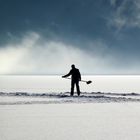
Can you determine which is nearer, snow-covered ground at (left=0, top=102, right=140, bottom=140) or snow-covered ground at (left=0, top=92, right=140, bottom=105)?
snow-covered ground at (left=0, top=102, right=140, bottom=140)

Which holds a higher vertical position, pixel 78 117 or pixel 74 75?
pixel 74 75

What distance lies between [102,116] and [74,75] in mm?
12284

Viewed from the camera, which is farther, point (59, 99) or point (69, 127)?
point (59, 99)

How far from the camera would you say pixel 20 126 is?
33.6 ft

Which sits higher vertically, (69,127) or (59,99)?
(59,99)

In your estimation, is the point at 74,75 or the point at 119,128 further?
the point at 74,75

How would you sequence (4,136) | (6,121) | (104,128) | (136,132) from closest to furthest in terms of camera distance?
1. (4,136)
2. (136,132)
3. (104,128)
4. (6,121)

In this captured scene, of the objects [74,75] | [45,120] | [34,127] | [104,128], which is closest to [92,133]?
[104,128]

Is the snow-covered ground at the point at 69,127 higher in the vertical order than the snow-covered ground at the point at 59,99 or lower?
lower

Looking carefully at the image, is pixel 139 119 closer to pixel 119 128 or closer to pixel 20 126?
pixel 119 128

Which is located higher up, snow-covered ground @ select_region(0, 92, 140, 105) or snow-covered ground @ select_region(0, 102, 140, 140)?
snow-covered ground @ select_region(0, 92, 140, 105)

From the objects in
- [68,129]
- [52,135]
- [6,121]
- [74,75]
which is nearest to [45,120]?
[6,121]

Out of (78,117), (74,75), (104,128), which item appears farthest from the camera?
(74,75)

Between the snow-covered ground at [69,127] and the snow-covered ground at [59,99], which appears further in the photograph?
the snow-covered ground at [59,99]
